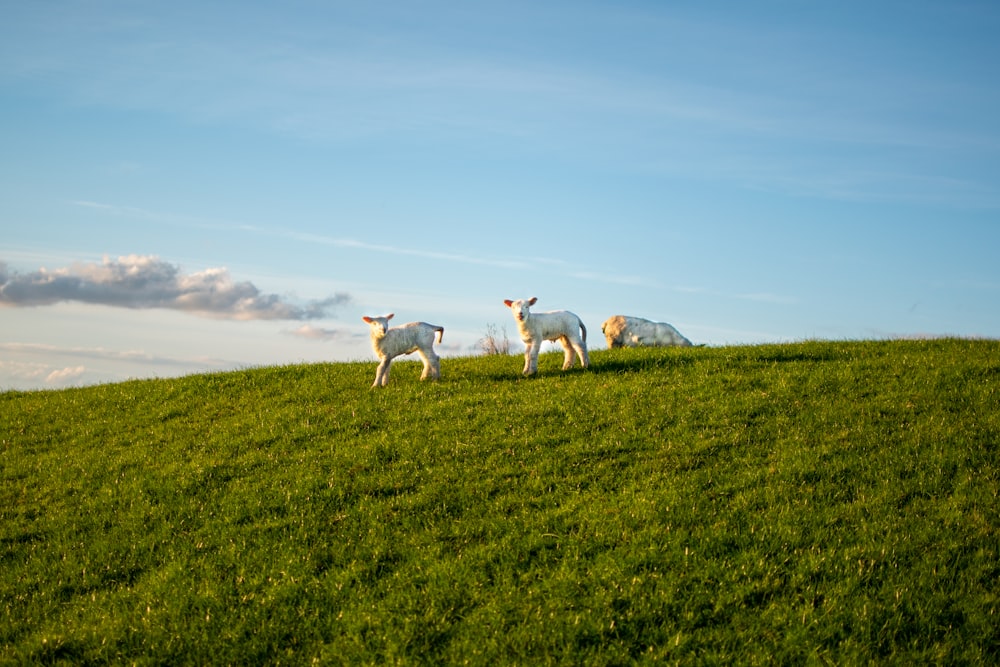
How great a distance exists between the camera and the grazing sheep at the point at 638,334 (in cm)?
3112

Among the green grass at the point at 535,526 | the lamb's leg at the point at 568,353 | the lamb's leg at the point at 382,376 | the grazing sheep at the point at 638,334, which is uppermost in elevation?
the grazing sheep at the point at 638,334

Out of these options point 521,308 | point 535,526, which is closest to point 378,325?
point 521,308

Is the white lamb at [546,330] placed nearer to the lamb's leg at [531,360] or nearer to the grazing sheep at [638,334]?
the lamb's leg at [531,360]

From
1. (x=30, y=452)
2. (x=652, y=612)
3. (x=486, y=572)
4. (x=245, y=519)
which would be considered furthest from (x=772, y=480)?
(x=30, y=452)

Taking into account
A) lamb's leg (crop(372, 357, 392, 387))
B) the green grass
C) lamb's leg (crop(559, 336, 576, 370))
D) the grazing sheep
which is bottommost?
the green grass

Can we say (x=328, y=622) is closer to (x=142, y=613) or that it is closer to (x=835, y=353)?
(x=142, y=613)

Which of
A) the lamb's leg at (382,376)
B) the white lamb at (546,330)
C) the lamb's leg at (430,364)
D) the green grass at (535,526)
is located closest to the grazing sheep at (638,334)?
the white lamb at (546,330)

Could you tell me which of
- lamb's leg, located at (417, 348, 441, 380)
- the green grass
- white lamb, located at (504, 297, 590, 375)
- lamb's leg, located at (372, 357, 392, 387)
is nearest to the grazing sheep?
white lamb, located at (504, 297, 590, 375)

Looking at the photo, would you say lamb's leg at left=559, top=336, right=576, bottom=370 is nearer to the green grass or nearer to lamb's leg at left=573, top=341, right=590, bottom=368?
lamb's leg at left=573, top=341, right=590, bottom=368

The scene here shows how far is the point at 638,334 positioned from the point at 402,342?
1056 centimetres

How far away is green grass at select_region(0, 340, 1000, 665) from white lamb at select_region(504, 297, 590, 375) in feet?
4.03

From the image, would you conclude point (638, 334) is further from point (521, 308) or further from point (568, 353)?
point (521, 308)

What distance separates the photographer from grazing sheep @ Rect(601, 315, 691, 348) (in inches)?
1225

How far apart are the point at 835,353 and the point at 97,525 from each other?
71.2ft
